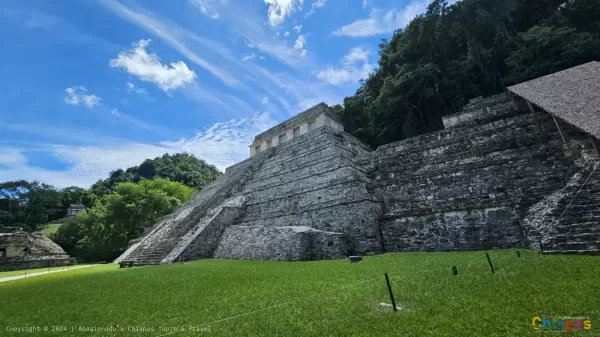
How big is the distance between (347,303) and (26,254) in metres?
28.5

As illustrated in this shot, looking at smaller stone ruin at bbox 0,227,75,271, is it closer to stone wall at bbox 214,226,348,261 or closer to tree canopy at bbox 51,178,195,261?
tree canopy at bbox 51,178,195,261

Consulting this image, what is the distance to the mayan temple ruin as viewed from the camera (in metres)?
7.27

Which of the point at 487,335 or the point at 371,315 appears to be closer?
the point at 487,335

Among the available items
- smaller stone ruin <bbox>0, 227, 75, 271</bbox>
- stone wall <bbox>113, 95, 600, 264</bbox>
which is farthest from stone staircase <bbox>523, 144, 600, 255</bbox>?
smaller stone ruin <bbox>0, 227, 75, 271</bbox>

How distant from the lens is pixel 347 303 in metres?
3.89

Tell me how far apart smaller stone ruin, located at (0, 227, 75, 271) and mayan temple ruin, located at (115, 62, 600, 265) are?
40.0 feet

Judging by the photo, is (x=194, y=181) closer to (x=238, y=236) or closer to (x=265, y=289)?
(x=238, y=236)

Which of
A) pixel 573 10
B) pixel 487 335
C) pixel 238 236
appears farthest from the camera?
pixel 573 10

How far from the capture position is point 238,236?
1240cm

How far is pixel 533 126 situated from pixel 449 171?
3.73 meters

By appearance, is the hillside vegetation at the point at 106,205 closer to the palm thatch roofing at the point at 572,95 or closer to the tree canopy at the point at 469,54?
the tree canopy at the point at 469,54

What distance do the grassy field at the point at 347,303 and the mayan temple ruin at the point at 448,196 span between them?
235 centimetres

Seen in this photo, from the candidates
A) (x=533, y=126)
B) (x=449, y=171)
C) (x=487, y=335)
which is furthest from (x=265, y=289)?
(x=533, y=126)

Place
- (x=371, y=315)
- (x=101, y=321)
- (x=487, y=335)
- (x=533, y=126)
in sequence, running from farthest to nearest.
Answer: (x=533, y=126) < (x=101, y=321) < (x=371, y=315) < (x=487, y=335)
